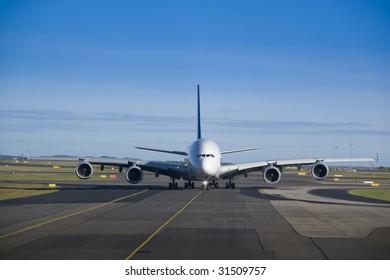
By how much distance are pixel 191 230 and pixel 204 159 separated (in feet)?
99.1

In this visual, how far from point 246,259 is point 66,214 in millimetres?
17915

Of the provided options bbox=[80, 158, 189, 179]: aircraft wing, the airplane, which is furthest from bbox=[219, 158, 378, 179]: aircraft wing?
bbox=[80, 158, 189, 179]: aircraft wing

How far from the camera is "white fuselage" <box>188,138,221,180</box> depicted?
56312 mm

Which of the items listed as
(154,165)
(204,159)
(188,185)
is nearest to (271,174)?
(204,159)

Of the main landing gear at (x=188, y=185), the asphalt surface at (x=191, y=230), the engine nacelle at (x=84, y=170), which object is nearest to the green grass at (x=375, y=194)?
the asphalt surface at (x=191, y=230)

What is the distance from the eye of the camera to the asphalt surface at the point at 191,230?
63.8 ft

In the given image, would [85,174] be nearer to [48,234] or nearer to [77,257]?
[48,234]

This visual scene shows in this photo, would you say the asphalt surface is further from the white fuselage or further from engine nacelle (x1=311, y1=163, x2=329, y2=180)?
engine nacelle (x1=311, y1=163, x2=329, y2=180)

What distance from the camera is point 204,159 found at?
56.2 m

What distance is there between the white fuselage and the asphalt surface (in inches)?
516

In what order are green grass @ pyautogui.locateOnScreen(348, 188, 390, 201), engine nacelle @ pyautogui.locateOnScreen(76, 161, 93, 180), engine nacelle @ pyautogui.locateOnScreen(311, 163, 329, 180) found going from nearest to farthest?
1. green grass @ pyautogui.locateOnScreen(348, 188, 390, 201)
2. engine nacelle @ pyautogui.locateOnScreen(76, 161, 93, 180)
3. engine nacelle @ pyautogui.locateOnScreen(311, 163, 329, 180)

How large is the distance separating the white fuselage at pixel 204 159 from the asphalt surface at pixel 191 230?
43.0ft

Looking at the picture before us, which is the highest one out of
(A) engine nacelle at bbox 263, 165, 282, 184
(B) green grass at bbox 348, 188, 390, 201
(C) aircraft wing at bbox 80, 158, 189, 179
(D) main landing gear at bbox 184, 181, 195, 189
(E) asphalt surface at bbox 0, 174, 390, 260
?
(C) aircraft wing at bbox 80, 158, 189, 179

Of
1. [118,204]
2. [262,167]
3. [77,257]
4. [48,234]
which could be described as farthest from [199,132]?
[77,257]
